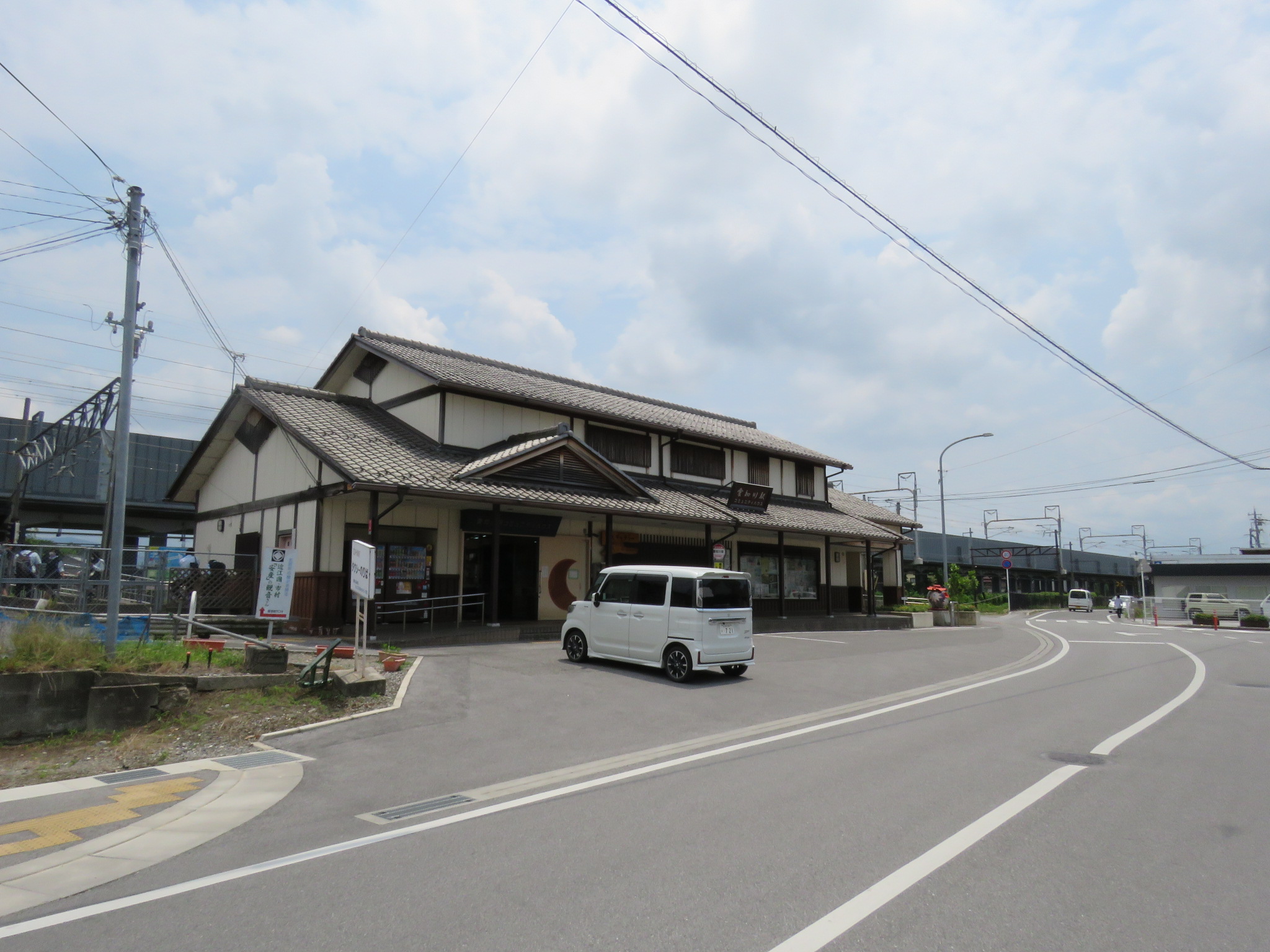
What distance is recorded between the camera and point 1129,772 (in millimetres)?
7449

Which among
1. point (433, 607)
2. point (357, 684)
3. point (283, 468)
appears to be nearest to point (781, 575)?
point (433, 607)

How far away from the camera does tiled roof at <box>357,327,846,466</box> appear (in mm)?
21781

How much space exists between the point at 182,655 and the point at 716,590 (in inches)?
322

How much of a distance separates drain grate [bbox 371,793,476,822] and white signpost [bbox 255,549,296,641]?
752cm

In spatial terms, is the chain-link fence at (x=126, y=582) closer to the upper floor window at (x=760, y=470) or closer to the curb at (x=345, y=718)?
the curb at (x=345, y=718)

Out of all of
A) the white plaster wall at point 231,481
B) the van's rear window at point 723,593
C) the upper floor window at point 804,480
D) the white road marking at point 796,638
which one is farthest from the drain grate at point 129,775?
the upper floor window at point 804,480

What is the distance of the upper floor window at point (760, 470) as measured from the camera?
3024cm

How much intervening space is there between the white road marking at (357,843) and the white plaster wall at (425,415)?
1372 cm

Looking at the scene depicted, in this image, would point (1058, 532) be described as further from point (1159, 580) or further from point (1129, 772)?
point (1129, 772)

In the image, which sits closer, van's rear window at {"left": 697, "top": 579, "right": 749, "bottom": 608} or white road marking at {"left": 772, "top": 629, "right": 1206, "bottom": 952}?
white road marking at {"left": 772, "top": 629, "right": 1206, "bottom": 952}

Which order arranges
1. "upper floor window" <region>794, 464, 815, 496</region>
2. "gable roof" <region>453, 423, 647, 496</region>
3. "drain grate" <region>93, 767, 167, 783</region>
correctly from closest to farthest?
"drain grate" <region>93, 767, 167, 783</region> < "gable roof" <region>453, 423, 647, 496</region> < "upper floor window" <region>794, 464, 815, 496</region>

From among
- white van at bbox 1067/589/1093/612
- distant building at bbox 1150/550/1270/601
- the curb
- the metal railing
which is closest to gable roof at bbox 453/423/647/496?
the metal railing

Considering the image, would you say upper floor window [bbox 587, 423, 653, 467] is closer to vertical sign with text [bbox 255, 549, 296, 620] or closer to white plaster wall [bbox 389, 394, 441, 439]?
white plaster wall [bbox 389, 394, 441, 439]

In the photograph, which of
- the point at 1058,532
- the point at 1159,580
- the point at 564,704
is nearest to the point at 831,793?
the point at 564,704
